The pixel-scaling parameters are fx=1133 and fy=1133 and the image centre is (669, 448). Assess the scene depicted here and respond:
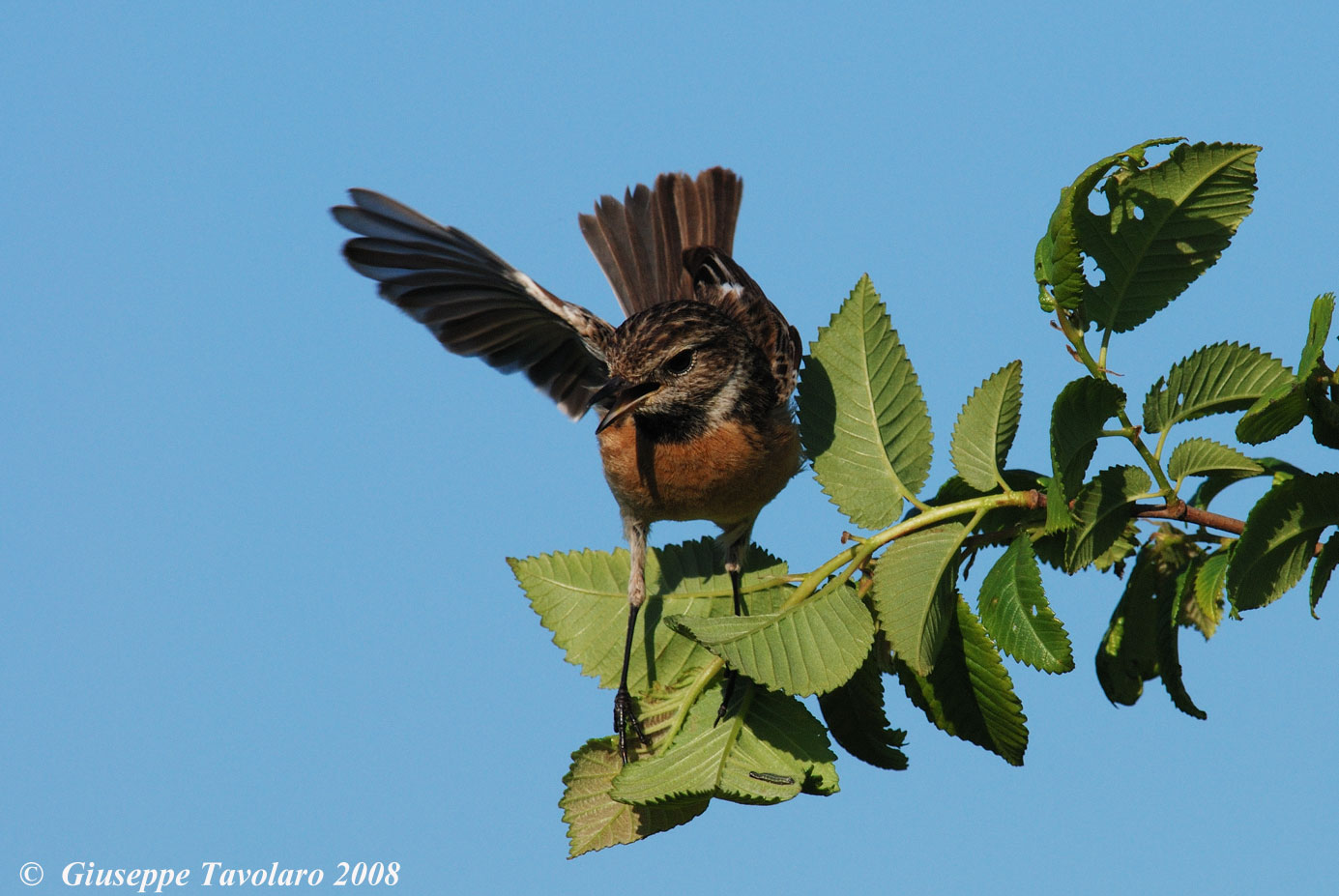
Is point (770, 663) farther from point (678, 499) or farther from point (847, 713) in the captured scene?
point (678, 499)

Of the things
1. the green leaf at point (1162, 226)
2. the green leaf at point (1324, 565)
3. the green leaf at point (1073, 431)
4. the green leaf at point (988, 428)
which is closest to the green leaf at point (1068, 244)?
the green leaf at point (1162, 226)

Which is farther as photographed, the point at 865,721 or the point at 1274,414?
the point at 865,721

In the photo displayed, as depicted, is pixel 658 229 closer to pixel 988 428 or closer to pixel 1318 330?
pixel 988 428

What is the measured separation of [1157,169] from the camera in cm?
308

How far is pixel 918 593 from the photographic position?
3.15 meters

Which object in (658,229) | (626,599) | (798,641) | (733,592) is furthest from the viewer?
(658,229)

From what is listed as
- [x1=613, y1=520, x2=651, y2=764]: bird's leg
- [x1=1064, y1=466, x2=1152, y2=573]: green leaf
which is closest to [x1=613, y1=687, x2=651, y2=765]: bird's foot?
[x1=613, y1=520, x2=651, y2=764]: bird's leg

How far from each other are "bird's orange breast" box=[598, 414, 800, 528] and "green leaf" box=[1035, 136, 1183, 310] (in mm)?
2139

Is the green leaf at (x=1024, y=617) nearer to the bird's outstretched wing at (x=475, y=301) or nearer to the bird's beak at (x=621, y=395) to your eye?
the bird's beak at (x=621, y=395)

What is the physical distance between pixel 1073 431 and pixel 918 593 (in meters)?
0.61

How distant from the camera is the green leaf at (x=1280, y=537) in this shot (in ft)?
9.63

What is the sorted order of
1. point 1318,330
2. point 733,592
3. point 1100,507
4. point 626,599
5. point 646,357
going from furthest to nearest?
1. point 646,357
2. point 626,599
3. point 733,592
4. point 1100,507
5. point 1318,330

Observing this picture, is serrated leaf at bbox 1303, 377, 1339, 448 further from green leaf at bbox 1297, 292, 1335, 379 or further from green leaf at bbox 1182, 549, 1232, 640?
green leaf at bbox 1182, 549, 1232, 640

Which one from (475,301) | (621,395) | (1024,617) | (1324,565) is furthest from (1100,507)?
(475,301)
